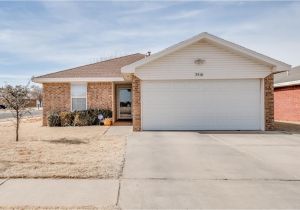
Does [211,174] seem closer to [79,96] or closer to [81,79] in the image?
[81,79]

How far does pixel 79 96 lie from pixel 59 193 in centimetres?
1464

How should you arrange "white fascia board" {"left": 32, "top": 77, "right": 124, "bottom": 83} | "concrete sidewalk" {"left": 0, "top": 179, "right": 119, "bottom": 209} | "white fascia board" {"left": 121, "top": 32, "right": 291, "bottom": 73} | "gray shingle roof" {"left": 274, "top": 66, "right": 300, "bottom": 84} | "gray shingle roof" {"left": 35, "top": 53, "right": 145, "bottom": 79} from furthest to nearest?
1. "gray shingle roof" {"left": 274, "top": 66, "right": 300, "bottom": 84}
2. "gray shingle roof" {"left": 35, "top": 53, "right": 145, "bottom": 79}
3. "white fascia board" {"left": 32, "top": 77, "right": 124, "bottom": 83}
4. "white fascia board" {"left": 121, "top": 32, "right": 291, "bottom": 73}
5. "concrete sidewalk" {"left": 0, "top": 179, "right": 119, "bottom": 209}

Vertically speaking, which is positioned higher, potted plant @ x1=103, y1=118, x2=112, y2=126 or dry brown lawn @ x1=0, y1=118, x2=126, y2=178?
potted plant @ x1=103, y1=118, x2=112, y2=126

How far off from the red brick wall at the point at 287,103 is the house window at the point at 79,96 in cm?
1396

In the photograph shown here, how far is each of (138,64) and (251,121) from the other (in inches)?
238

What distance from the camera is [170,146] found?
10.1m

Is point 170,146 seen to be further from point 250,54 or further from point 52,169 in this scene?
point 250,54

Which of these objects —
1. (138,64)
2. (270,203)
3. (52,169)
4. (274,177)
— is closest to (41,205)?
(52,169)

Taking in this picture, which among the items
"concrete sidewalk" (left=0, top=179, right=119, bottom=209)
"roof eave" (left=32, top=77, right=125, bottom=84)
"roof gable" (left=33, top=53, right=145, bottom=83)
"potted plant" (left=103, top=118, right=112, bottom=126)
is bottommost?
"concrete sidewalk" (left=0, top=179, right=119, bottom=209)

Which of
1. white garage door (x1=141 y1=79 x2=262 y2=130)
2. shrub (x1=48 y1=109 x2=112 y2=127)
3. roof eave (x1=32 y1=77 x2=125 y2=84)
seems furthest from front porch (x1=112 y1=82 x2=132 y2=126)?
white garage door (x1=141 y1=79 x2=262 y2=130)

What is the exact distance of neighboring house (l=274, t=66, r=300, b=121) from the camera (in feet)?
65.4

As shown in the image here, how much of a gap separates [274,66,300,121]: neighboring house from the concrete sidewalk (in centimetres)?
1738

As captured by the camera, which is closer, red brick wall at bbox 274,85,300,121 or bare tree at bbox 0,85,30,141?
bare tree at bbox 0,85,30,141

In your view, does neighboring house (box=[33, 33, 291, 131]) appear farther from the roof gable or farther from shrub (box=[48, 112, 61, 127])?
shrub (box=[48, 112, 61, 127])
